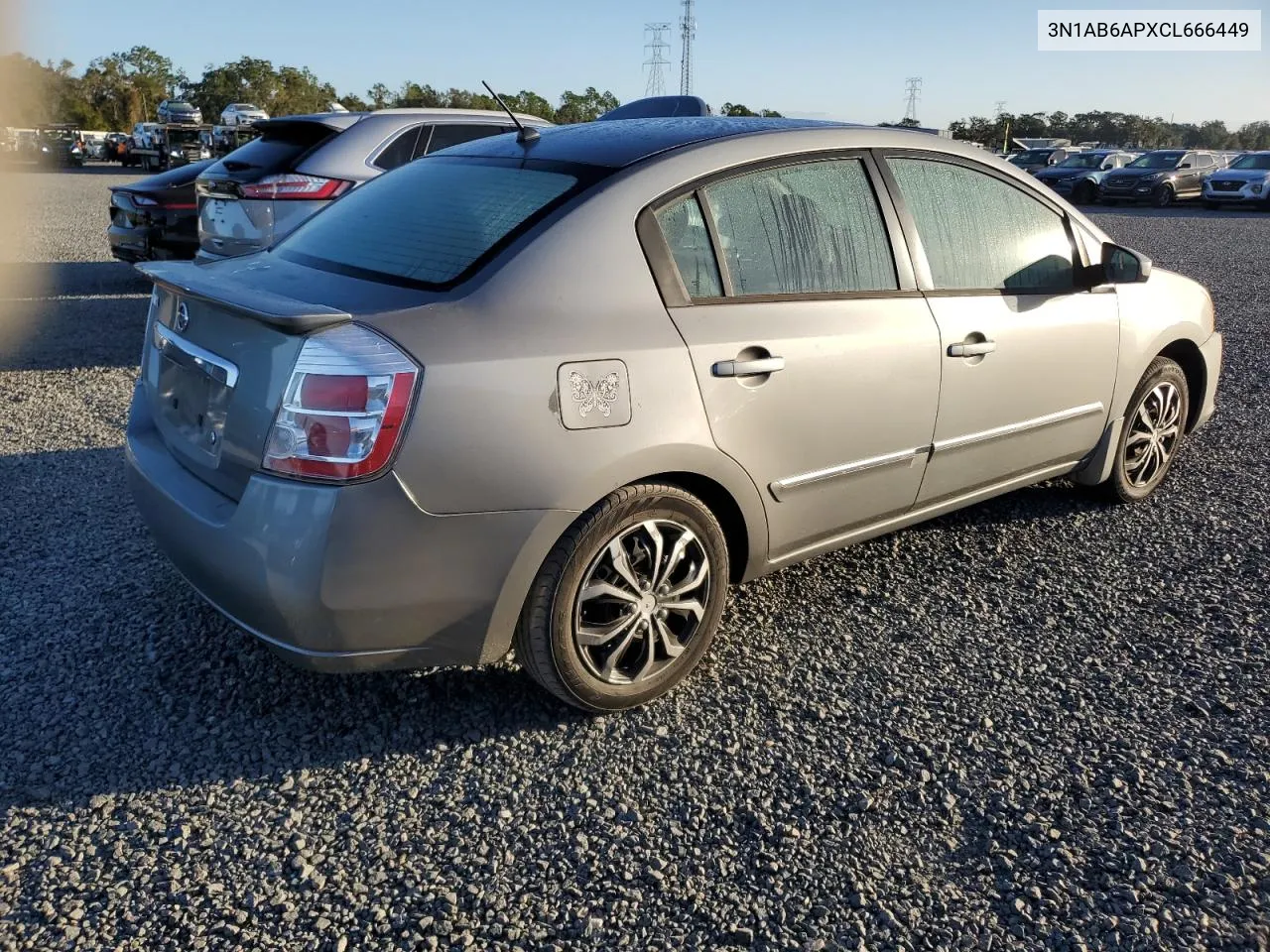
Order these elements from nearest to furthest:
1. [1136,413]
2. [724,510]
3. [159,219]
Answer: [724,510], [1136,413], [159,219]

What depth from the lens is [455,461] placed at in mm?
2646

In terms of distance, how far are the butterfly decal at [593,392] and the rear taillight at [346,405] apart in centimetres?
44

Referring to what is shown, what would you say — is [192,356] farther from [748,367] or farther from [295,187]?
[295,187]

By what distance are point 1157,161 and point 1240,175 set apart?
7.01 feet

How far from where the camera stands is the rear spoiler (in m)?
2.62

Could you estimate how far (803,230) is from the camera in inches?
136

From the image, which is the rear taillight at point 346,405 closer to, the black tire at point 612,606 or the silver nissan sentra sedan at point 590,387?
→ the silver nissan sentra sedan at point 590,387

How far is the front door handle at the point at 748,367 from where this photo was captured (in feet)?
10.1

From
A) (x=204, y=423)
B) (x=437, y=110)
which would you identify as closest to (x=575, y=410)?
(x=204, y=423)

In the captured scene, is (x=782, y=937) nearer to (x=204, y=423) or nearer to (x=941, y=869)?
(x=941, y=869)

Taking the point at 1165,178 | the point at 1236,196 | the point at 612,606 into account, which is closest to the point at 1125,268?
the point at 612,606

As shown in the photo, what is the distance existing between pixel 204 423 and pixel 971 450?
2651 millimetres

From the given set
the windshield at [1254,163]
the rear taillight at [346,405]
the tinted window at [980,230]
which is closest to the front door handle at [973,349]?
the tinted window at [980,230]

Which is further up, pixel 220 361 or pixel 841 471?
pixel 220 361
